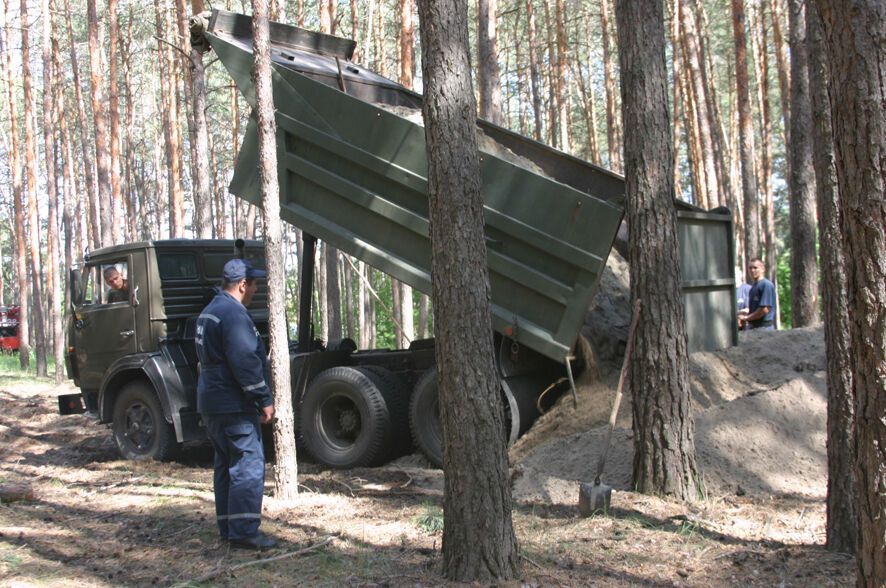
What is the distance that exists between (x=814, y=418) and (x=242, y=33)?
6.56m

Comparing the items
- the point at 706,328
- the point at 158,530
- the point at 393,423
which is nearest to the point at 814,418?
the point at 706,328

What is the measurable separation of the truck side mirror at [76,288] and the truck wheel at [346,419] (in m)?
2.91

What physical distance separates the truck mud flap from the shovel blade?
614 cm

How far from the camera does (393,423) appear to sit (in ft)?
26.4

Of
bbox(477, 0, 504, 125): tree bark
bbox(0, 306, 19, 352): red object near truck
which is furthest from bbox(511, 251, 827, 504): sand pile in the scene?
bbox(0, 306, 19, 352): red object near truck

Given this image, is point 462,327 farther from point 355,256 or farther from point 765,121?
point 765,121

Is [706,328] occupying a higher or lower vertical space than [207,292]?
lower

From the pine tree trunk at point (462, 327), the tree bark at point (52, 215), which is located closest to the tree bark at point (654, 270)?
the pine tree trunk at point (462, 327)

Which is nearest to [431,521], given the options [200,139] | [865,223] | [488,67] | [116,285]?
[865,223]

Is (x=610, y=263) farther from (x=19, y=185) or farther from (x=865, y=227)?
(x=19, y=185)

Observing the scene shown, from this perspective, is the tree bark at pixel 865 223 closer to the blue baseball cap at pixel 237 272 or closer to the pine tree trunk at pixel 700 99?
the blue baseball cap at pixel 237 272

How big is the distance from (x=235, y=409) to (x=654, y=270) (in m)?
3.15

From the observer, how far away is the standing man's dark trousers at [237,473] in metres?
5.52

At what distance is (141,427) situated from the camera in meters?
8.96
